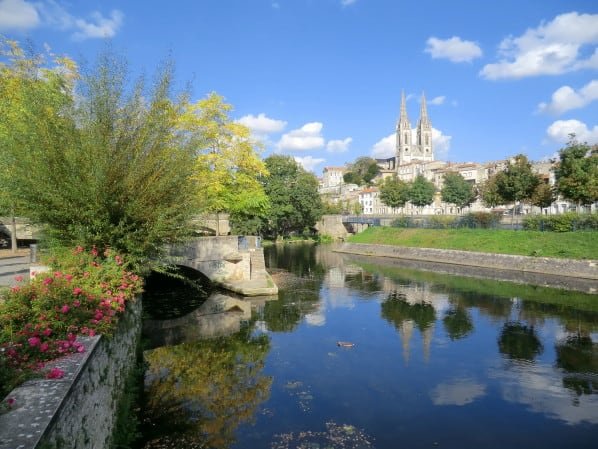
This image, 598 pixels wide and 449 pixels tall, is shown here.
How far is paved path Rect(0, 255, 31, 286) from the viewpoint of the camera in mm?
16484

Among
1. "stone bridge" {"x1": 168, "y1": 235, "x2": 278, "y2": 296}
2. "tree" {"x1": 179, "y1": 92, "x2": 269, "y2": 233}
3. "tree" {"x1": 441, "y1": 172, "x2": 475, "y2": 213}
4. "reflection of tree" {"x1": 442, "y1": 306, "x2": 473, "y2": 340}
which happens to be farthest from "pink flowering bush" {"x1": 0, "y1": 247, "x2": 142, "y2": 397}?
"tree" {"x1": 441, "y1": 172, "x2": 475, "y2": 213}

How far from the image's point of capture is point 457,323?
20094 mm

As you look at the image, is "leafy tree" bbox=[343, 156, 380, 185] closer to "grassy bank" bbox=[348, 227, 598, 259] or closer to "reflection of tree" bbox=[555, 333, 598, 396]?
"grassy bank" bbox=[348, 227, 598, 259]

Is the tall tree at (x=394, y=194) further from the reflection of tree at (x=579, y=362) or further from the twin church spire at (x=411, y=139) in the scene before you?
the twin church spire at (x=411, y=139)

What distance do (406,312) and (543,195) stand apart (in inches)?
1101

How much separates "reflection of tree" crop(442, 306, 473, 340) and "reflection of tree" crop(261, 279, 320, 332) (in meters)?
6.63

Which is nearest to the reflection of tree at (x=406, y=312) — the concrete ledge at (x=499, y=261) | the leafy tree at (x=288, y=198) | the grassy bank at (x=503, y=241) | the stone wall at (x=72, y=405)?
the concrete ledge at (x=499, y=261)

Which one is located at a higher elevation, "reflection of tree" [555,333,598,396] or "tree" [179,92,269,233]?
"tree" [179,92,269,233]

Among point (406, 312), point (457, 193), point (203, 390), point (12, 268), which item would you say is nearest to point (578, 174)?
point (406, 312)

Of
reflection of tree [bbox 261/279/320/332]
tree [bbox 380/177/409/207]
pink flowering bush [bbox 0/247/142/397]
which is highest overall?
tree [bbox 380/177/409/207]

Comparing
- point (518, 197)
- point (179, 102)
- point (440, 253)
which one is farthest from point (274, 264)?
point (179, 102)

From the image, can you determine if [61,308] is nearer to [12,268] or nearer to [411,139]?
[12,268]

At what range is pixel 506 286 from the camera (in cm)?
2886

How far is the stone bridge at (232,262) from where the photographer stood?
992 inches
